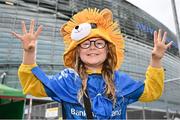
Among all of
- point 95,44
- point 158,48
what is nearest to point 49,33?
point 95,44

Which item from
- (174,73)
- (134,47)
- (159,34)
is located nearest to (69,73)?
(159,34)

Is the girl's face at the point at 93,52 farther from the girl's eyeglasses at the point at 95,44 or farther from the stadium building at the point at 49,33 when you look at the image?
the stadium building at the point at 49,33

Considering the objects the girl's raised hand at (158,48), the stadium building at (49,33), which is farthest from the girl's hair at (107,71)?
the stadium building at (49,33)

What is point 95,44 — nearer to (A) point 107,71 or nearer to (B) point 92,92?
(A) point 107,71

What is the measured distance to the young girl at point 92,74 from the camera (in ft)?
6.72

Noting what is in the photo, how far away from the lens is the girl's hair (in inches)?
81.6

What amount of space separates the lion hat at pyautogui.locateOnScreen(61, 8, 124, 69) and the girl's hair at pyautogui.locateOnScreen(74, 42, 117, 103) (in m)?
0.04

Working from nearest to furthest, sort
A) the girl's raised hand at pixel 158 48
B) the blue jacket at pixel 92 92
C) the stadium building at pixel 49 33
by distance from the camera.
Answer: the blue jacket at pixel 92 92 → the girl's raised hand at pixel 158 48 → the stadium building at pixel 49 33

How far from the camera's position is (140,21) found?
39844 millimetres

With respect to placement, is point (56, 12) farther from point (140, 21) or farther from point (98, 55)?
point (98, 55)

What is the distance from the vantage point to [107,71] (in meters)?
2.24

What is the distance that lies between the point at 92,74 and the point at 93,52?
6.8 inches

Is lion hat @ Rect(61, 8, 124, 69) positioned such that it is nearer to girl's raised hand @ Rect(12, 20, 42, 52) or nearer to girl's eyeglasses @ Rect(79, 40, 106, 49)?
girl's eyeglasses @ Rect(79, 40, 106, 49)

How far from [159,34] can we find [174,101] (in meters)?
3.06
